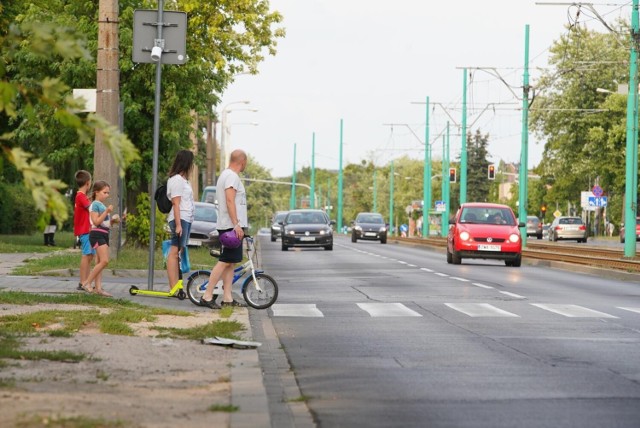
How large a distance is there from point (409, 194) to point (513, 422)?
169413 millimetres

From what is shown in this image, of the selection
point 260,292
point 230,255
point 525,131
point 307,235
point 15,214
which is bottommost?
point 260,292

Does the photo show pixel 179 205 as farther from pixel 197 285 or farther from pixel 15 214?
pixel 15 214

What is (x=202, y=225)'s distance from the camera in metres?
39.8

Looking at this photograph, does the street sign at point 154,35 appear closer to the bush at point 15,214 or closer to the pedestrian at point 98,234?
the pedestrian at point 98,234

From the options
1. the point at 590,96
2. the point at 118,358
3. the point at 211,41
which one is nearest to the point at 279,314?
the point at 118,358

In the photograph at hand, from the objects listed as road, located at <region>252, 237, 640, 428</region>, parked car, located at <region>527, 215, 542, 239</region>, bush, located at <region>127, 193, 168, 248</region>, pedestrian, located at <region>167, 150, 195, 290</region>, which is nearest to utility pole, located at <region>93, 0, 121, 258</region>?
road, located at <region>252, 237, 640, 428</region>

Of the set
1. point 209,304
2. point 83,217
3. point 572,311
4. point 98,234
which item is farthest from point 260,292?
point 572,311

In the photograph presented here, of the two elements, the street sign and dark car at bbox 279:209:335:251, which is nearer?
the street sign

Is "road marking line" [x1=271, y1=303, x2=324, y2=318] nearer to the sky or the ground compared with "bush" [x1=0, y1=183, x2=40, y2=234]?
nearer to the ground

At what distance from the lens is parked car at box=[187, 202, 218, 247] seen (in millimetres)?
39500

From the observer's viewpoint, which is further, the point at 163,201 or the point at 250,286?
the point at 163,201

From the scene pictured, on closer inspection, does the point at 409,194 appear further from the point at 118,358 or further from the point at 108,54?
the point at 118,358

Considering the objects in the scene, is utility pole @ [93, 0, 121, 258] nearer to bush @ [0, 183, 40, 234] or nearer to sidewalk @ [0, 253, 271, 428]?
sidewalk @ [0, 253, 271, 428]

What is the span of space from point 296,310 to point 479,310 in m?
2.20
